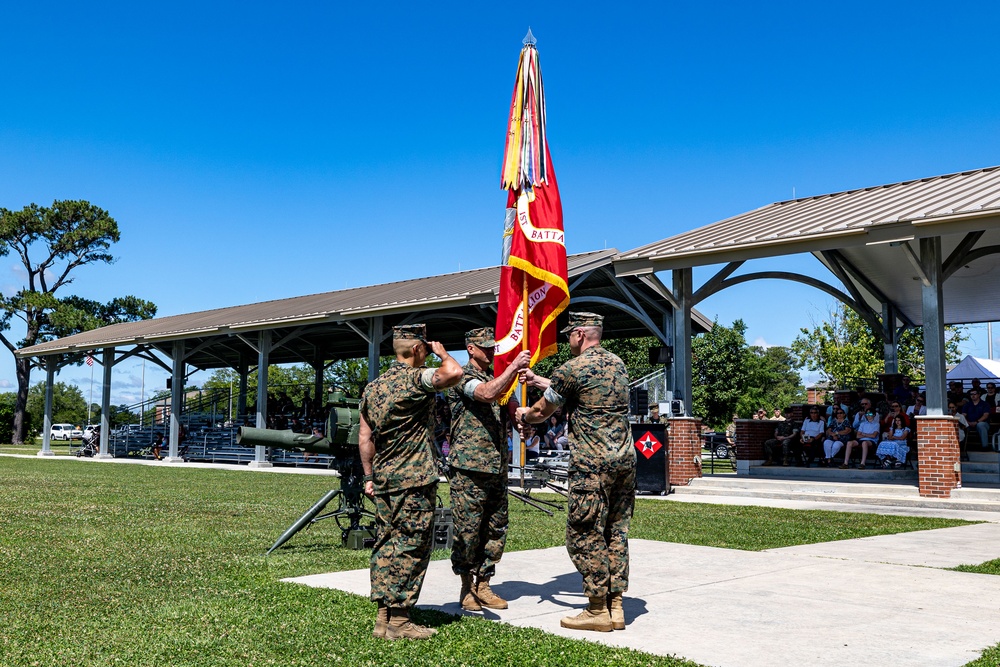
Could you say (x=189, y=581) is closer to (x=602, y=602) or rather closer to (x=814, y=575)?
(x=602, y=602)

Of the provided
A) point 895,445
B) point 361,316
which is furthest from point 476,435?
point 361,316

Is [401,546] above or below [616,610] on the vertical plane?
above

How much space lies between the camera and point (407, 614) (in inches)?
199

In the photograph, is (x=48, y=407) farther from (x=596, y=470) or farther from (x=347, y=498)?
(x=596, y=470)

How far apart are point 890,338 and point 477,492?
18.5m

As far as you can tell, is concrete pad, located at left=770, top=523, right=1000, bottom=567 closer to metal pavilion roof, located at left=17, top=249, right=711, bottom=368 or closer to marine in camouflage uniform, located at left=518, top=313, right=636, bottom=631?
marine in camouflage uniform, located at left=518, top=313, right=636, bottom=631

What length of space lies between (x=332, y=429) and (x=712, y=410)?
4716 cm

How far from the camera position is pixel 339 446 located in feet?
25.9

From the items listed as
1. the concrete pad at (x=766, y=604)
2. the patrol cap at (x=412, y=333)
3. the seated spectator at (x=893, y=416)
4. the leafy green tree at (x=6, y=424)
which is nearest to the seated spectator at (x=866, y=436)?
the seated spectator at (x=893, y=416)

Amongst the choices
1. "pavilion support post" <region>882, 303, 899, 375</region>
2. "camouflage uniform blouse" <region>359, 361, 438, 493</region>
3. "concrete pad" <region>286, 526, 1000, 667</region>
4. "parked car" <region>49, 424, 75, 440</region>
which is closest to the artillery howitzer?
"concrete pad" <region>286, 526, 1000, 667</region>

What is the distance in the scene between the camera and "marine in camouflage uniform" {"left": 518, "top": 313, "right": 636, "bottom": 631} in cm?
530

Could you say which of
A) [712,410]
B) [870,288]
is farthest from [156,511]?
[712,410]

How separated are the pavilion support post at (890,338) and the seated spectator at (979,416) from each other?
406 centimetres

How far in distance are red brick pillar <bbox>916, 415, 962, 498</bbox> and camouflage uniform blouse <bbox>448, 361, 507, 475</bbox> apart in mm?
10270
